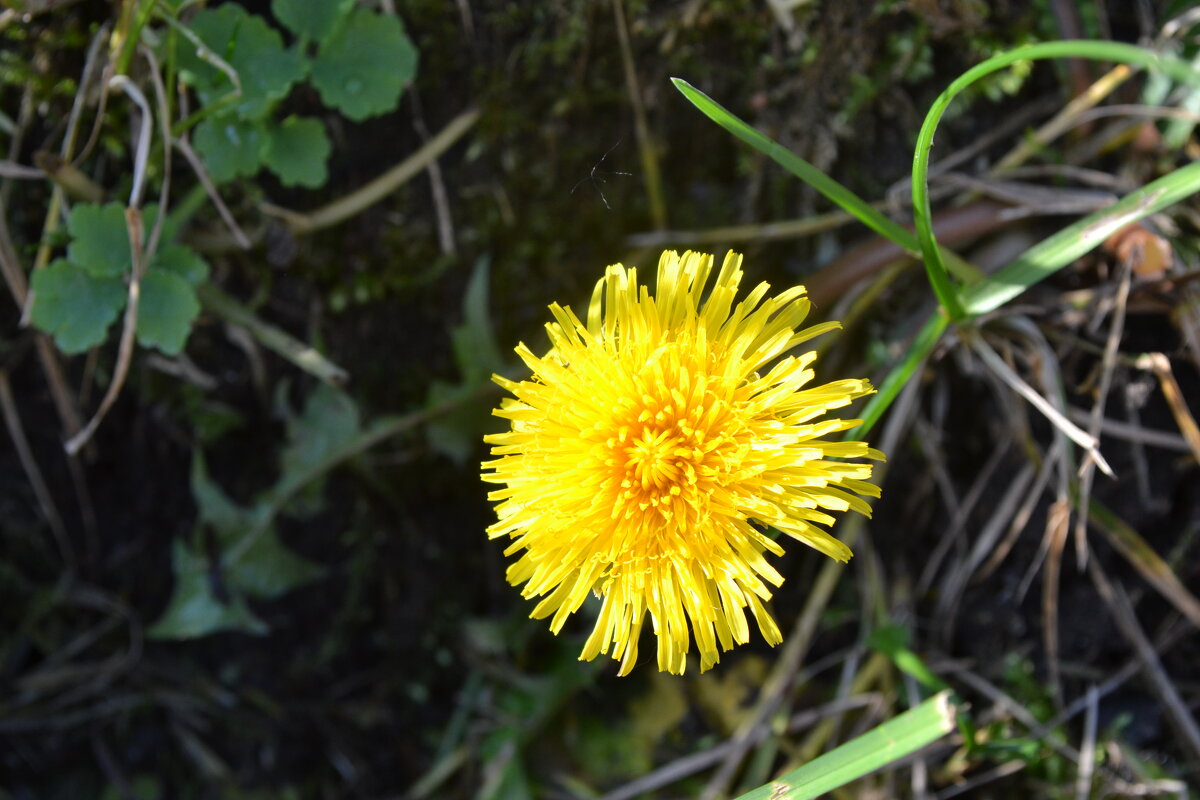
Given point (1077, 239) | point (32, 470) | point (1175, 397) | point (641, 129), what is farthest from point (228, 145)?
point (1175, 397)

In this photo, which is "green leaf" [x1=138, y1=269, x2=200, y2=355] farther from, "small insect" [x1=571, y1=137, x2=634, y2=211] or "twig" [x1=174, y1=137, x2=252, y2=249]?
"small insect" [x1=571, y1=137, x2=634, y2=211]

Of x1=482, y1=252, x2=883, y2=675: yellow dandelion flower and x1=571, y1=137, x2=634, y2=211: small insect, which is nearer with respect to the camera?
x1=482, y1=252, x2=883, y2=675: yellow dandelion flower

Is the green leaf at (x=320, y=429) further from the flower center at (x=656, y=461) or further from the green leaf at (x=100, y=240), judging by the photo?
the flower center at (x=656, y=461)

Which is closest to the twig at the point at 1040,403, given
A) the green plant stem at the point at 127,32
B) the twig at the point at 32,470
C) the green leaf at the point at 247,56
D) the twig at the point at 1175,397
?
the twig at the point at 1175,397

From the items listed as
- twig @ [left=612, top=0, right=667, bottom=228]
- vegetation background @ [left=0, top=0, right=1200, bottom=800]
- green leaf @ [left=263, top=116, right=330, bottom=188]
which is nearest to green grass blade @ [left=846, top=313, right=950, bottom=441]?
vegetation background @ [left=0, top=0, right=1200, bottom=800]

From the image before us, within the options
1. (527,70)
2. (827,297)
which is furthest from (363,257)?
(827,297)

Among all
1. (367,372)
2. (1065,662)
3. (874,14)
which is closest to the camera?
(874,14)

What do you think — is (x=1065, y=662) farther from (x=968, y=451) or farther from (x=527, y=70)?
(x=527, y=70)
